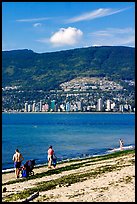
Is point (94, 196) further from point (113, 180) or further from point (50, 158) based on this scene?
point (50, 158)

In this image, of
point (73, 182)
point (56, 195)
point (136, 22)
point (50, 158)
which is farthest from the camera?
point (50, 158)

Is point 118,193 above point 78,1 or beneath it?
beneath

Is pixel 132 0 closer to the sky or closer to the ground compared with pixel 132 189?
closer to the sky

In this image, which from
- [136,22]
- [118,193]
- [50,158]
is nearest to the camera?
[136,22]

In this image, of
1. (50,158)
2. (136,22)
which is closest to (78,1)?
(136,22)

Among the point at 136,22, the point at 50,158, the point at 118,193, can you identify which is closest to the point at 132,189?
the point at 118,193

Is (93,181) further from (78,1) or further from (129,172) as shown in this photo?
(78,1)

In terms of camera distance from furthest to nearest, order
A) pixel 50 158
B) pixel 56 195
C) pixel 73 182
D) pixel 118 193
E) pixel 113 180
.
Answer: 1. pixel 50 158
2. pixel 73 182
3. pixel 113 180
4. pixel 56 195
5. pixel 118 193

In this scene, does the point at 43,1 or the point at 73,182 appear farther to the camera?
the point at 73,182

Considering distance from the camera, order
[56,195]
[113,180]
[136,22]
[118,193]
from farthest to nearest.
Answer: [113,180] → [56,195] → [118,193] → [136,22]
